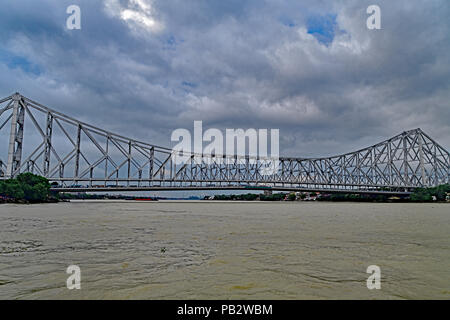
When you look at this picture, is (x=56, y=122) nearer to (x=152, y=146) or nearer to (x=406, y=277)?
(x=152, y=146)

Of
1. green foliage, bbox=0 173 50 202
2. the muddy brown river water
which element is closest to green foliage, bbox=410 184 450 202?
the muddy brown river water

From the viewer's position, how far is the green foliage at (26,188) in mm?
40438

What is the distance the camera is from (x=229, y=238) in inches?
322

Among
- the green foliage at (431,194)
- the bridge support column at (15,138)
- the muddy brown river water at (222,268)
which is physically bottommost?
the green foliage at (431,194)

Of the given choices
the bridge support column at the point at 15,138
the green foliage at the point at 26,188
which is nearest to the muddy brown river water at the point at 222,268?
the green foliage at the point at 26,188

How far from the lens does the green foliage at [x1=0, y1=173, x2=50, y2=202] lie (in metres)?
40.4

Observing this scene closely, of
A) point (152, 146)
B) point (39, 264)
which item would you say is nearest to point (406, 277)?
point (39, 264)

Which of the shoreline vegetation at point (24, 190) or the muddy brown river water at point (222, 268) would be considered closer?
the muddy brown river water at point (222, 268)

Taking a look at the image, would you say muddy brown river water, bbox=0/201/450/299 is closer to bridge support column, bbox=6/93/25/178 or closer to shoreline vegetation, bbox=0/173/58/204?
shoreline vegetation, bbox=0/173/58/204

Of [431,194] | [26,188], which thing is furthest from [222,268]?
[431,194]

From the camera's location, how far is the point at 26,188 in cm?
4178

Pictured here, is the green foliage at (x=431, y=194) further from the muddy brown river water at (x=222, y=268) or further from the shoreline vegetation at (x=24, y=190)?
the shoreline vegetation at (x=24, y=190)

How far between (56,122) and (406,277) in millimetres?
67586

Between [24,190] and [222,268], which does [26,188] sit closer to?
[24,190]
